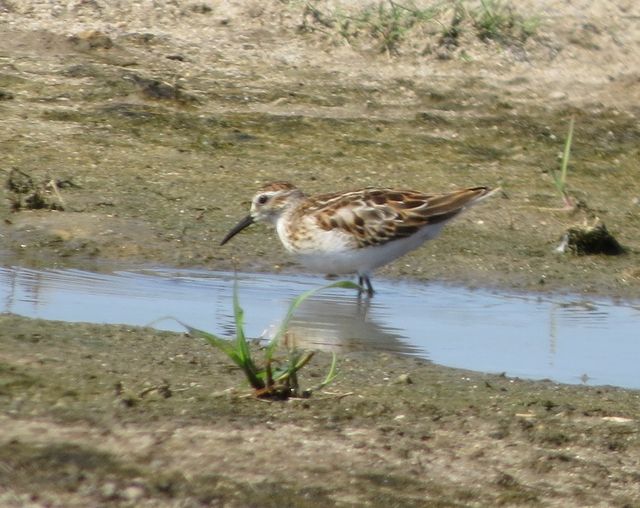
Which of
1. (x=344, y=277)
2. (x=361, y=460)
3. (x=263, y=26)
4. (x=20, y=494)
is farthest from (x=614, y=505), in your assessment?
(x=263, y=26)

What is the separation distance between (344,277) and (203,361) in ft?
10.3

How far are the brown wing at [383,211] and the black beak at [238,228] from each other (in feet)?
1.40

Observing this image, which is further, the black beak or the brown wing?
the black beak

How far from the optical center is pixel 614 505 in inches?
189

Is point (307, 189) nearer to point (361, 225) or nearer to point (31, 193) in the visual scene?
point (361, 225)

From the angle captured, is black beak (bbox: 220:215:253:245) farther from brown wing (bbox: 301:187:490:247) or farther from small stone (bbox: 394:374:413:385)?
small stone (bbox: 394:374:413:385)

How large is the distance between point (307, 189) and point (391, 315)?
2.49 m

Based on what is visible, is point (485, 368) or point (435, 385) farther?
point (485, 368)

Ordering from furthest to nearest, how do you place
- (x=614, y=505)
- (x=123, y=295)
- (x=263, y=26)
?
1. (x=263, y=26)
2. (x=123, y=295)
3. (x=614, y=505)

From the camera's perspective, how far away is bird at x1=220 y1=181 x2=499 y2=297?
342 inches

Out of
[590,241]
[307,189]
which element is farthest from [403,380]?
[307,189]

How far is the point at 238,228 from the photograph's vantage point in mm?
9133

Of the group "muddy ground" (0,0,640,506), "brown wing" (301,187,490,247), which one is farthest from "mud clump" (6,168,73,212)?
"brown wing" (301,187,490,247)

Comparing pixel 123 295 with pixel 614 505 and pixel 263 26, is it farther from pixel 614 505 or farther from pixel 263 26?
pixel 263 26
